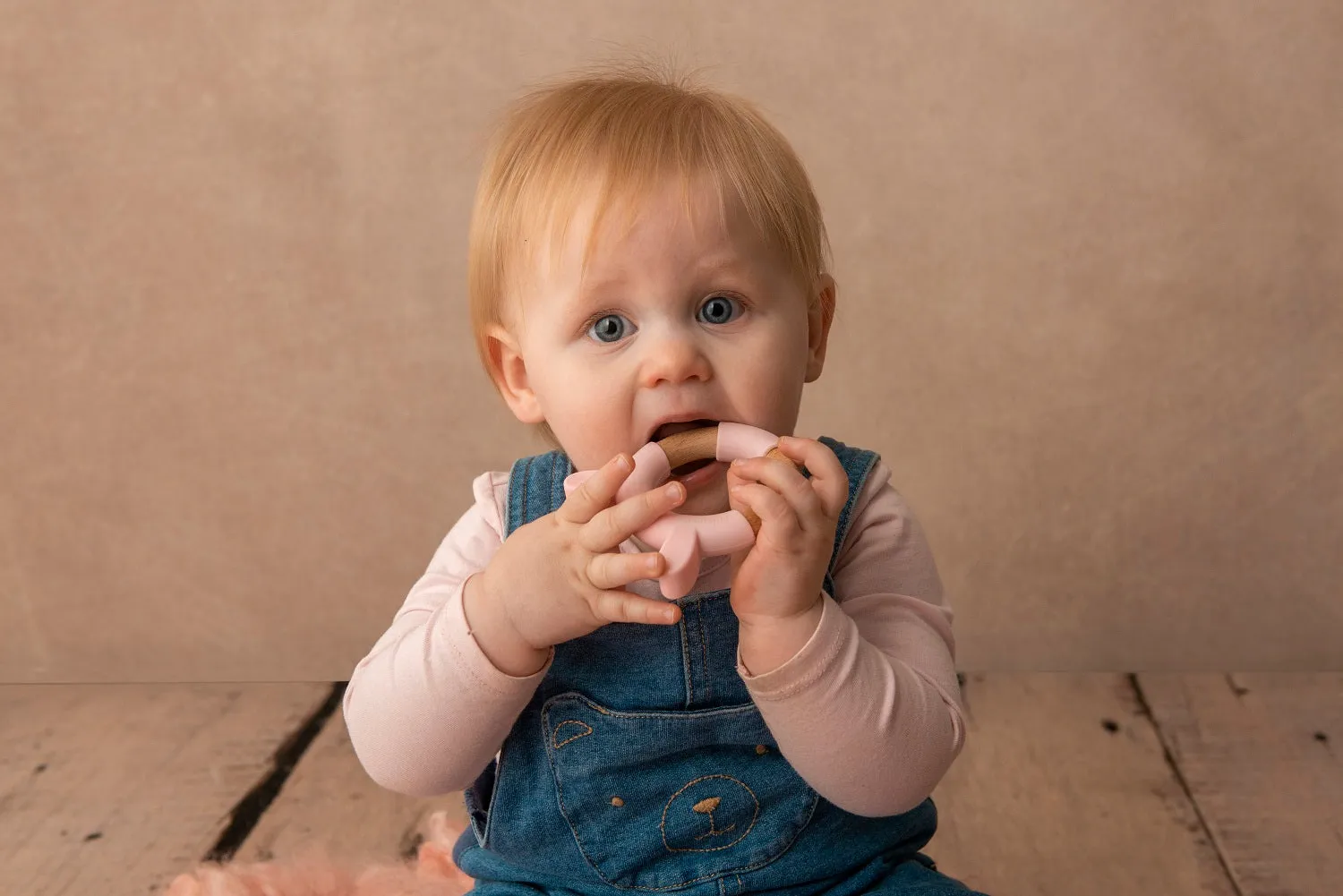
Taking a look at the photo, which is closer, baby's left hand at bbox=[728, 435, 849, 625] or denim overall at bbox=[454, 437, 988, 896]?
baby's left hand at bbox=[728, 435, 849, 625]

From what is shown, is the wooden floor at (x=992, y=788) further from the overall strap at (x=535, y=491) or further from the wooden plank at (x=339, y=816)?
the overall strap at (x=535, y=491)

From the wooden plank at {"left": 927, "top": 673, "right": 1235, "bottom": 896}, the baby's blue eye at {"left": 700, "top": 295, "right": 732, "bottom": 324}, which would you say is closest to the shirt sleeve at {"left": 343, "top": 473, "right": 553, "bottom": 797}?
the baby's blue eye at {"left": 700, "top": 295, "right": 732, "bottom": 324}

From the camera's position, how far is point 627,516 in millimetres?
746

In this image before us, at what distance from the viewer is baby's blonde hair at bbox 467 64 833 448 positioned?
84 cm

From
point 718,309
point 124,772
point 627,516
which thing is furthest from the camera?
point 124,772

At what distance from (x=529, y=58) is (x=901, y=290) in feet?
1.38

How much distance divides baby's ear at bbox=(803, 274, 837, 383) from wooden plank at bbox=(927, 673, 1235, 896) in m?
0.51

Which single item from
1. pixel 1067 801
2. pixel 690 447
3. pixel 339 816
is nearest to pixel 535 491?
pixel 690 447

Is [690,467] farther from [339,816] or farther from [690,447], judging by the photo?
[339,816]

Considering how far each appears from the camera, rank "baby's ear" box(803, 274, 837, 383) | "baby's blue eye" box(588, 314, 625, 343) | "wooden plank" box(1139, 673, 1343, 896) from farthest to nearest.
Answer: "wooden plank" box(1139, 673, 1343, 896) < "baby's ear" box(803, 274, 837, 383) < "baby's blue eye" box(588, 314, 625, 343)

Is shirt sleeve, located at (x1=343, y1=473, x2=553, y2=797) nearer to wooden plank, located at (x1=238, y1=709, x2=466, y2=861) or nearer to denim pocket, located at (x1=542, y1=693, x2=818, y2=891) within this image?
denim pocket, located at (x1=542, y1=693, x2=818, y2=891)

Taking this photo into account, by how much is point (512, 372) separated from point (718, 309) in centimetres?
17

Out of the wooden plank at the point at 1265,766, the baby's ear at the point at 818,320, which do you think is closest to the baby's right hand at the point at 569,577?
the baby's ear at the point at 818,320

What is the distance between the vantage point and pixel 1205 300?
1436 mm
